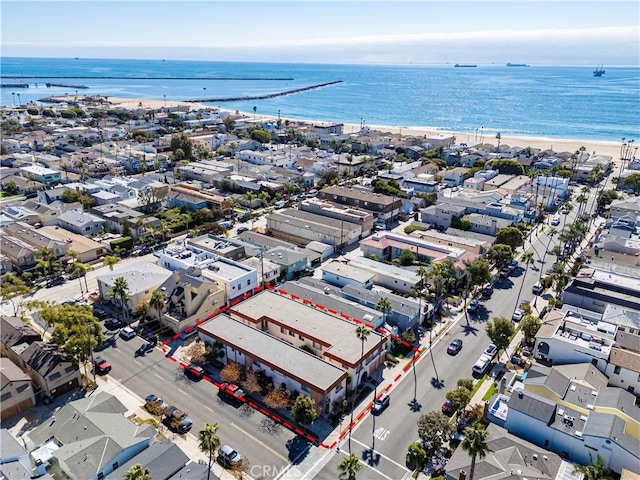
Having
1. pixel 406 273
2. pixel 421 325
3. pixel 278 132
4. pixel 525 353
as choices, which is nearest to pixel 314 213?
pixel 406 273

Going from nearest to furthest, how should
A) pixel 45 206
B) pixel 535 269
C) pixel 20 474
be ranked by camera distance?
pixel 20 474 → pixel 535 269 → pixel 45 206

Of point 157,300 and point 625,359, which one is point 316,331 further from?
point 625,359

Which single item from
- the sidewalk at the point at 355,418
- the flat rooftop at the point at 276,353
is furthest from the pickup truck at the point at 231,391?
the sidewalk at the point at 355,418

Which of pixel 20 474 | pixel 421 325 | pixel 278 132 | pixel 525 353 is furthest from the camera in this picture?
pixel 278 132

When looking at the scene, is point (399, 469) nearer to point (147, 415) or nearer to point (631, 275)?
point (147, 415)

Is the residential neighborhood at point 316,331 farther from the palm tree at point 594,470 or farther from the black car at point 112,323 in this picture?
the palm tree at point 594,470

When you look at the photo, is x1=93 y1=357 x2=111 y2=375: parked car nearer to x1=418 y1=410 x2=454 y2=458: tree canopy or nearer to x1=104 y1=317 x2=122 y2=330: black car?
x1=104 y1=317 x2=122 y2=330: black car
